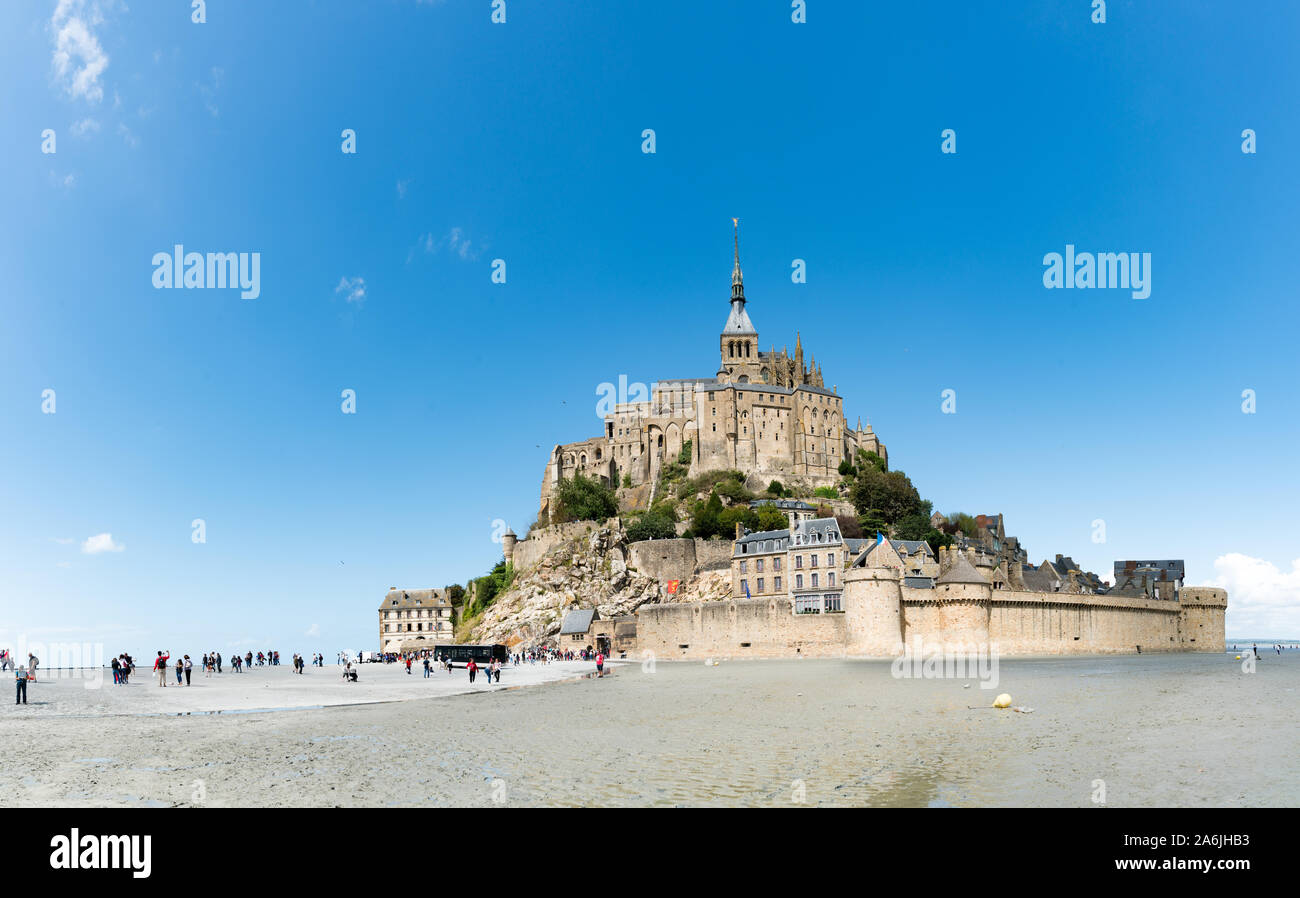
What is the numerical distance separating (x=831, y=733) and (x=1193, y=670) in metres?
34.3

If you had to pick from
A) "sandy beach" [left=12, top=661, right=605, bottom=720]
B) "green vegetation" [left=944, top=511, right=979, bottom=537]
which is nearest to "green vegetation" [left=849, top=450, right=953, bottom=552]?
"green vegetation" [left=944, top=511, right=979, bottom=537]

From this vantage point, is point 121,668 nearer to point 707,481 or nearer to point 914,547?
point 914,547

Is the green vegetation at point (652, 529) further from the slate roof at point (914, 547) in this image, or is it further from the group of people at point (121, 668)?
the group of people at point (121, 668)

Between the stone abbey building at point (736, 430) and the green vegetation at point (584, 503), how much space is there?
27.8 feet

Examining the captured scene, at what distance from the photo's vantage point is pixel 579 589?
72625 millimetres

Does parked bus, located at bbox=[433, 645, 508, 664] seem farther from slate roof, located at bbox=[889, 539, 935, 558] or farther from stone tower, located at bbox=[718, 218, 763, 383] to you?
stone tower, located at bbox=[718, 218, 763, 383]

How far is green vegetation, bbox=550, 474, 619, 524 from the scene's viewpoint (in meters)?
85.6

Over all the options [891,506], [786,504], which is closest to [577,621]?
[786,504]

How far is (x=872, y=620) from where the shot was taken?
169ft

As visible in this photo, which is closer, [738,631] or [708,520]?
[738,631]

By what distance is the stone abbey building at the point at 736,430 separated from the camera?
94812 mm

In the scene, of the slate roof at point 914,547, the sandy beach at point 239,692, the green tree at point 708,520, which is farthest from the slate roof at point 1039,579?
the sandy beach at point 239,692

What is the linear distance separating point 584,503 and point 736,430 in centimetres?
1863

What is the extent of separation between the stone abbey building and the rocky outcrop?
21351mm
